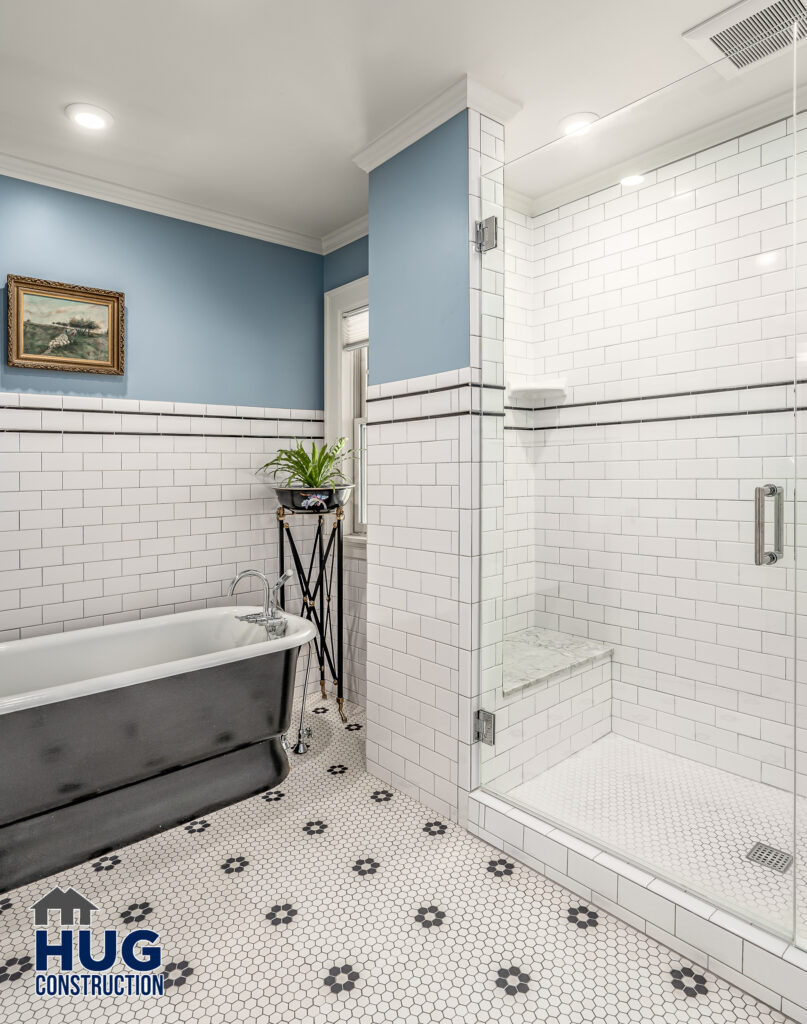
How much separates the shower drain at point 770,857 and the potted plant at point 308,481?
2.26 m

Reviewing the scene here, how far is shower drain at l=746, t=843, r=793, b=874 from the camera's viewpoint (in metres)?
1.71

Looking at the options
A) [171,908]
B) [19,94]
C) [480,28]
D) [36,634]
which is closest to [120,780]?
[171,908]

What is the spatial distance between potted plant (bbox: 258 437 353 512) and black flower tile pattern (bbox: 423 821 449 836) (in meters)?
1.57

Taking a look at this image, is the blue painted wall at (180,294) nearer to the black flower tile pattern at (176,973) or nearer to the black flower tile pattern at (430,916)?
the black flower tile pattern at (176,973)

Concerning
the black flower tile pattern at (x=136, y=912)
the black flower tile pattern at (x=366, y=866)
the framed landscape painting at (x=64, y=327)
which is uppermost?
the framed landscape painting at (x=64, y=327)

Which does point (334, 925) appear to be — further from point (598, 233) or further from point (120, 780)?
point (598, 233)

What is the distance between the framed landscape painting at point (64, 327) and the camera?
265 centimetres

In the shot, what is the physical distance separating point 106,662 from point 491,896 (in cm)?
195

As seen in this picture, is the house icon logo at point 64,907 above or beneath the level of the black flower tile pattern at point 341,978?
above

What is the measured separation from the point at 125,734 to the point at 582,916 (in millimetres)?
1705

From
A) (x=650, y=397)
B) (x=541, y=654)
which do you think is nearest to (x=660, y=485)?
(x=650, y=397)

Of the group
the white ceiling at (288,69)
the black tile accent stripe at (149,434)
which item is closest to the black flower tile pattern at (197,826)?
the black tile accent stripe at (149,434)

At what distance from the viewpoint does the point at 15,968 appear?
1.62m

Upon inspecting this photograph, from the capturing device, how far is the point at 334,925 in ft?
5.83
